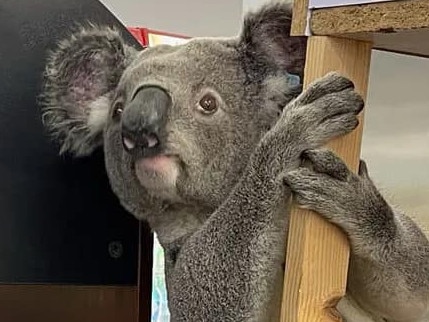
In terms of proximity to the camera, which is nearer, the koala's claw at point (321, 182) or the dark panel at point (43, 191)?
the koala's claw at point (321, 182)

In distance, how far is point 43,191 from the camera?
1.30 meters

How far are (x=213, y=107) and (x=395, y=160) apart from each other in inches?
26.5

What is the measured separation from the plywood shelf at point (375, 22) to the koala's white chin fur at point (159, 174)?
263mm

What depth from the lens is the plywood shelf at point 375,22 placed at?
745mm

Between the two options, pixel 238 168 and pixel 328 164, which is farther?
pixel 238 168

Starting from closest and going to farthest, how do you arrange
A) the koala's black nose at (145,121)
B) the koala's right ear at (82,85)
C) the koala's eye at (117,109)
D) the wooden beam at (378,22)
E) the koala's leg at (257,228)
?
1. the wooden beam at (378,22)
2. the koala's leg at (257,228)
3. the koala's black nose at (145,121)
4. the koala's eye at (117,109)
5. the koala's right ear at (82,85)

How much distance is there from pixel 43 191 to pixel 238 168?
1.17 feet

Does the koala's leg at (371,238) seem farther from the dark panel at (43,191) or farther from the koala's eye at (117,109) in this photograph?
the dark panel at (43,191)

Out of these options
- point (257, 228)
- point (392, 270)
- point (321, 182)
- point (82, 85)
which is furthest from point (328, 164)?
point (82, 85)

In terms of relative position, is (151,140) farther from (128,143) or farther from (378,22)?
(378,22)

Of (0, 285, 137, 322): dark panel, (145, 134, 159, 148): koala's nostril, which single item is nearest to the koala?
(145, 134, 159, 148): koala's nostril

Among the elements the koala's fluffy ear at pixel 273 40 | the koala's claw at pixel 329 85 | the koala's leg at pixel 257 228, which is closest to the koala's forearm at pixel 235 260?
the koala's leg at pixel 257 228

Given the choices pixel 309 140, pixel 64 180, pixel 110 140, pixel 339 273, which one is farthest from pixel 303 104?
pixel 64 180

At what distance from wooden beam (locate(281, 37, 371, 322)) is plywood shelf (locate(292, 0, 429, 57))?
15 millimetres
